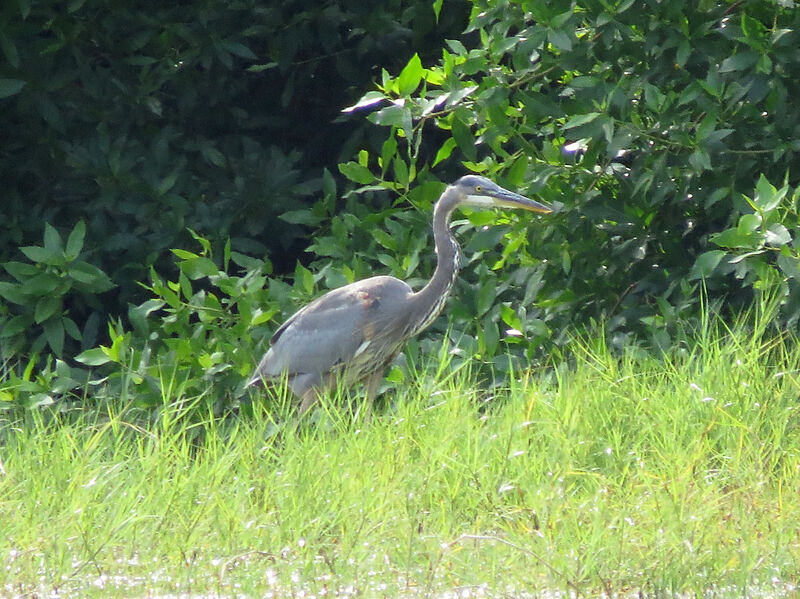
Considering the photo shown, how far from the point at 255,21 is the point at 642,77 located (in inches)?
103

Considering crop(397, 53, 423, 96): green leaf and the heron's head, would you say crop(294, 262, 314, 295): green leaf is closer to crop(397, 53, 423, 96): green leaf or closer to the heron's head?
the heron's head

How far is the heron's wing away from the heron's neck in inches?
4.6

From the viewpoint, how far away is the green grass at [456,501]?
11.5 feet

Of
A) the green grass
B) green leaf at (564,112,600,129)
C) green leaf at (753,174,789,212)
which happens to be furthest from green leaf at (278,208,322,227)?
green leaf at (753,174,789,212)

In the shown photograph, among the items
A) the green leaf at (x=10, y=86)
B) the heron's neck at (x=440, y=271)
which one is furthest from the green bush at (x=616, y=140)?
the green leaf at (x=10, y=86)

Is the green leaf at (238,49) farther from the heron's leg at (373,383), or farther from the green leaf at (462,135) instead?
the heron's leg at (373,383)

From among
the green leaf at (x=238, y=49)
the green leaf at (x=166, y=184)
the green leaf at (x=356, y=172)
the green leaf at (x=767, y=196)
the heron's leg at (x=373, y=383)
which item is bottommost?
the heron's leg at (x=373, y=383)

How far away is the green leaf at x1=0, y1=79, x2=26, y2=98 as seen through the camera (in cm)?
666

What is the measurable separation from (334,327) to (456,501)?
2215 mm

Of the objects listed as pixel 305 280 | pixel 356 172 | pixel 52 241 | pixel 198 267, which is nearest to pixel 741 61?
pixel 356 172

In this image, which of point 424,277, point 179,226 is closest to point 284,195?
point 179,226

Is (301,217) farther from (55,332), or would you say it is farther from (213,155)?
(55,332)

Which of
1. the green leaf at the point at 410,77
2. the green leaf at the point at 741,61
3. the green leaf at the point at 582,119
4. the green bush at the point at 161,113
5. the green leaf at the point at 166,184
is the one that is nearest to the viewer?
the green leaf at the point at 741,61

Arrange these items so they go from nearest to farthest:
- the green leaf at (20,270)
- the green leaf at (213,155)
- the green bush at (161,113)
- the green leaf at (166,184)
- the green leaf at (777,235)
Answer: the green leaf at (777,235)
the green leaf at (20,270)
the green bush at (161,113)
the green leaf at (166,184)
the green leaf at (213,155)
